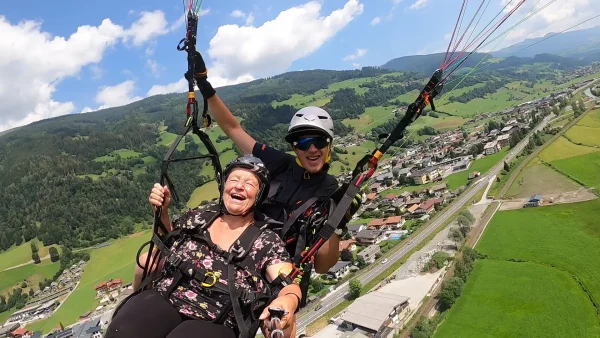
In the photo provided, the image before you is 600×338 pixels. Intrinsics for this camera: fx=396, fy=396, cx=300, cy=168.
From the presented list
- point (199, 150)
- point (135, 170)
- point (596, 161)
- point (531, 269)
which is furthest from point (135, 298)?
point (135, 170)

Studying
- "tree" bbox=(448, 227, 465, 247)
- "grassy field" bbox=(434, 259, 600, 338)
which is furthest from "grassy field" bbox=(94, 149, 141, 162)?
"grassy field" bbox=(434, 259, 600, 338)

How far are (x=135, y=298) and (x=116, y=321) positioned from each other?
0.23 meters

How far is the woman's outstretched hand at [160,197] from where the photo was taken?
127 inches

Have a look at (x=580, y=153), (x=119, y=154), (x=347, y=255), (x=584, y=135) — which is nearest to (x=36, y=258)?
(x=119, y=154)

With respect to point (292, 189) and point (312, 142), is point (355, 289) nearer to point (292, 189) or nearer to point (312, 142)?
point (292, 189)

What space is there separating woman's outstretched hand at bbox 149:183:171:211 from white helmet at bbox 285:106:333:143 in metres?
1.16

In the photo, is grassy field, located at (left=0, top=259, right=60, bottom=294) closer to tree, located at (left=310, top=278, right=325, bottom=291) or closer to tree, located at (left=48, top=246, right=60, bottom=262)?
tree, located at (left=48, top=246, right=60, bottom=262)

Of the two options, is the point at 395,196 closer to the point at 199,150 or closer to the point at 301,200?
the point at 301,200

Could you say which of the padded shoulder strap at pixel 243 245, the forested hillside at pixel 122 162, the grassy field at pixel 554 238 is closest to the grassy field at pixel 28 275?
the forested hillside at pixel 122 162

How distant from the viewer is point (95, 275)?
53469 millimetres

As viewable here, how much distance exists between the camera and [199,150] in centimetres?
10056

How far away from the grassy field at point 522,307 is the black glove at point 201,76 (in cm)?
1870

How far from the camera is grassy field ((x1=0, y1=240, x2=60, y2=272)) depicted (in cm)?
6656

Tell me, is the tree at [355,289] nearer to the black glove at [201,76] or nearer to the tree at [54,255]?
the black glove at [201,76]
